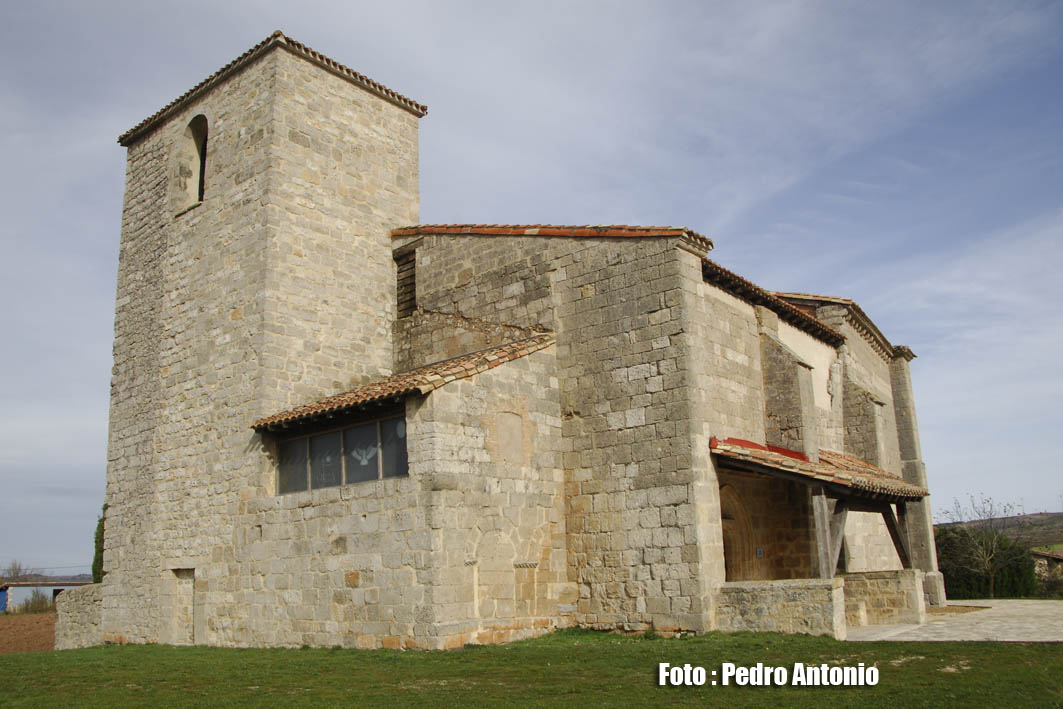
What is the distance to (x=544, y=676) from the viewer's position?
8.97 meters

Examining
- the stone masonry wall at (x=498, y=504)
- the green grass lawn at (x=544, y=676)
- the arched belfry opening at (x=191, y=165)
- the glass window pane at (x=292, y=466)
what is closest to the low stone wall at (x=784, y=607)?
the green grass lawn at (x=544, y=676)

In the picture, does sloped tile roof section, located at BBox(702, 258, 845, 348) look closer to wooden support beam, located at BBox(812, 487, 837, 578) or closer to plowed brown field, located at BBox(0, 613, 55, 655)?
wooden support beam, located at BBox(812, 487, 837, 578)

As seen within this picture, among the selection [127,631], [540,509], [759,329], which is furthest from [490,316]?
[127,631]

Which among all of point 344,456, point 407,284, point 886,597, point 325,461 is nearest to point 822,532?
point 886,597

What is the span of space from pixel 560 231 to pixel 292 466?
219 inches

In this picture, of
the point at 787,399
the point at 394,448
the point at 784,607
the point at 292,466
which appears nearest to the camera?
the point at 784,607

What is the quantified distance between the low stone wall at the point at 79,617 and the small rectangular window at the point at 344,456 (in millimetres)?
5561

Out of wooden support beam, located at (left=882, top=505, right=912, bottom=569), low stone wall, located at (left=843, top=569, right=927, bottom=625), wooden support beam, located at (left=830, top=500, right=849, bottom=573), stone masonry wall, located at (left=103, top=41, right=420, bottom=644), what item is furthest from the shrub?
stone masonry wall, located at (left=103, top=41, right=420, bottom=644)

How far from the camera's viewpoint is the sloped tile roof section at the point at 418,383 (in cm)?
1192

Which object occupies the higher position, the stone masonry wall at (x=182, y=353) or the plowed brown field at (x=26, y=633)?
the stone masonry wall at (x=182, y=353)

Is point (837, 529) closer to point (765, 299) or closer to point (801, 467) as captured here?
point (801, 467)

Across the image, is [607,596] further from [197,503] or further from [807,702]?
[197,503]

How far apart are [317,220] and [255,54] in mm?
3249

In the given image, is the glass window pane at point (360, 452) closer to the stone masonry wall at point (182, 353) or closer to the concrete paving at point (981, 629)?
the stone masonry wall at point (182, 353)
